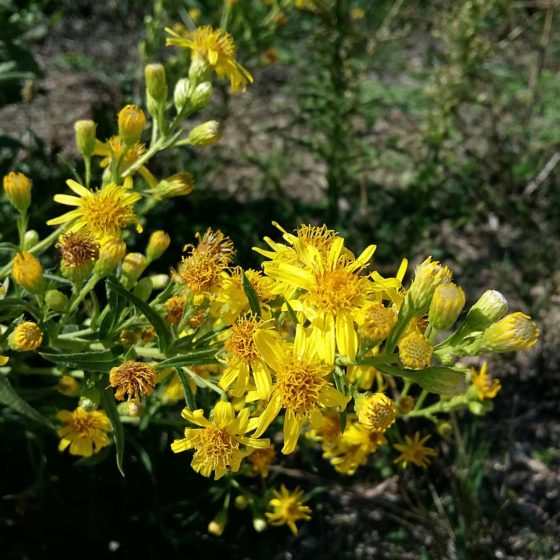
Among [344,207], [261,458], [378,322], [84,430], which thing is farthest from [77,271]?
[344,207]

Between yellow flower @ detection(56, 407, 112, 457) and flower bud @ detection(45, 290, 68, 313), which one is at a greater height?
flower bud @ detection(45, 290, 68, 313)

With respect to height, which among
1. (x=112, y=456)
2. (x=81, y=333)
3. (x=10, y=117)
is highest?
(x=81, y=333)

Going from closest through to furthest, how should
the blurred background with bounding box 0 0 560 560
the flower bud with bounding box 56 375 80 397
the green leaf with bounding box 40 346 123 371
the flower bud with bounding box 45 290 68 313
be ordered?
the green leaf with bounding box 40 346 123 371
the flower bud with bounding box 45 290 68 313
the flower bud with bounding box 56 375 80 397
the blurred background with bounding box 0 0 560 560

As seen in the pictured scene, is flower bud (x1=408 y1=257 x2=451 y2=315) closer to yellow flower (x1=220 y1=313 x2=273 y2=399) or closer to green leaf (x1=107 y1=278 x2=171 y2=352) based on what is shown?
yellow flower (x1=220 y1=313 x2=273 y2=399)

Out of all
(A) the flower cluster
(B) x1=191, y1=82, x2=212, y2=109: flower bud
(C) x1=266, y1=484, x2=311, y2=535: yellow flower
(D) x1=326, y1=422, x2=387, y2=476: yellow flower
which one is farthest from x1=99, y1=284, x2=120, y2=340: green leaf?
(C) x1=266, y1=484, x2=311, y2=535: yellow flower

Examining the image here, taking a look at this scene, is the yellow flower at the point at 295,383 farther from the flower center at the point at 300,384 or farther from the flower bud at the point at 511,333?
the flower bud at the point at 511,333

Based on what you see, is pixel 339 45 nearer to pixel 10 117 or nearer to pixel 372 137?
pixel 372 137

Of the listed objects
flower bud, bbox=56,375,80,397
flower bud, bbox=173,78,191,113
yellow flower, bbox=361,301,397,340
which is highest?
flower bud, bbox=173,78,191,113


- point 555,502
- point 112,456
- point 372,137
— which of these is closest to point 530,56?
point 372,137
